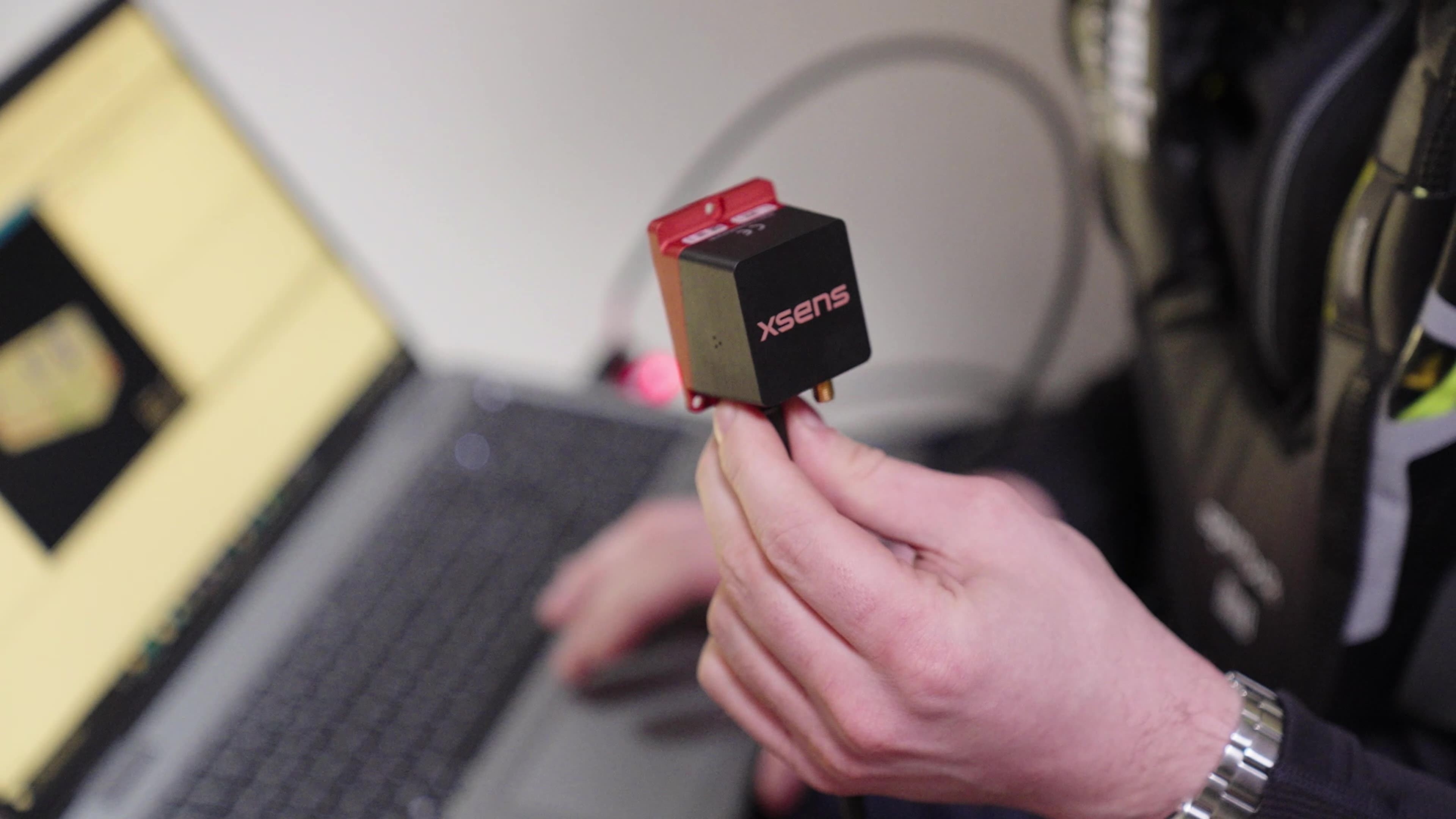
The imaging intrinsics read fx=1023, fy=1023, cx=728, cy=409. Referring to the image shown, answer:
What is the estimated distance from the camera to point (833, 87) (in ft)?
3.47

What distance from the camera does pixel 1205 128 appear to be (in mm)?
808

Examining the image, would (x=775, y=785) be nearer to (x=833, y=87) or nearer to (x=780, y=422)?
(x=780, y=422)

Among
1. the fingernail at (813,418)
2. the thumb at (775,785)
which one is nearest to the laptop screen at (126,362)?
the thumb at (775,785)

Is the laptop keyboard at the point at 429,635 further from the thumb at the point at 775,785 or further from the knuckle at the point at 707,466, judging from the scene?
the knuckle at the point at 707,466

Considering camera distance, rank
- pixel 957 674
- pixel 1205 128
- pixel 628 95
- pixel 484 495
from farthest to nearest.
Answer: pixel 628 95
pixel 484 495
pixel 1205 128
pixel 957 674

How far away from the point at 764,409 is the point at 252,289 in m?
0.60

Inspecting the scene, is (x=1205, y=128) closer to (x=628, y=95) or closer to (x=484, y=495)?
(x=628, y=95)

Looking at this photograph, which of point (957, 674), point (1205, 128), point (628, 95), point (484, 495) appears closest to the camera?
point (957, 674)

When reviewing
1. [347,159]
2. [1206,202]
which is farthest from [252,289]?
[1206,202]

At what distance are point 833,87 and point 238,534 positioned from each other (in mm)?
707

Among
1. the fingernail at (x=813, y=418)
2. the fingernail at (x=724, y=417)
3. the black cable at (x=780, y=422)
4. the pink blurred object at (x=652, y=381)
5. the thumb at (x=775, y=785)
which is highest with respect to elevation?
the fingernail at (x=724, y=417)

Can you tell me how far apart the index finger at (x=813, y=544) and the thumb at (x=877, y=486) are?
0.02 meters

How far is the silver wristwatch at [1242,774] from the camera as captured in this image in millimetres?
468

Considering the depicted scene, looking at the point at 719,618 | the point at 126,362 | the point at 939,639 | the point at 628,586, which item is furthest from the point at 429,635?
the point at 939,639
